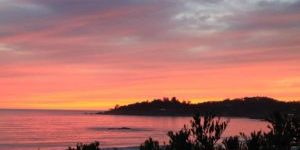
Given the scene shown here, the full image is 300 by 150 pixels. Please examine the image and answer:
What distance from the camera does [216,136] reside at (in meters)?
16.5

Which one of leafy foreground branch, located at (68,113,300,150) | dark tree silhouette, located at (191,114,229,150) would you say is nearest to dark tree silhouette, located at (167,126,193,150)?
leafy foreground branch, located at (68,113,300,150)

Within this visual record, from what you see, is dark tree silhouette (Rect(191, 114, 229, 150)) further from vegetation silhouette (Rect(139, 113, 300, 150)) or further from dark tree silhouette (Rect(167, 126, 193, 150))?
dark tree silhouette (Rect(167, 126, 193, 150))

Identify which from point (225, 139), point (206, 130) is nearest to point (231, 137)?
point (225, 139)

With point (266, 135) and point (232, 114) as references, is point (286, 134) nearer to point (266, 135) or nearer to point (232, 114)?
point (266, 135)

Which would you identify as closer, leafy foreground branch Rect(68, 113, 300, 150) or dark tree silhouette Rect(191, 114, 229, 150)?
leafy foreground branch Rect(68, 113, 300, 150)

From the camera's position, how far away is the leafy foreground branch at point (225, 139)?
15688 millimetres

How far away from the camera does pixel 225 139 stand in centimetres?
1642

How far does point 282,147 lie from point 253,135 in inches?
37.3

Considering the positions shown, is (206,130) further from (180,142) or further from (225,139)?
(180,142)

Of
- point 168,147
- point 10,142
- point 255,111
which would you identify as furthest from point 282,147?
point 255,111

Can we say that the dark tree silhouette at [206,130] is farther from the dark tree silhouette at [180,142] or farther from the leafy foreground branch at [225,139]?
the dark tree silhouette at [180,142]

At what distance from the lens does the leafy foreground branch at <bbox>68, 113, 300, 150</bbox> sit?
1569cm

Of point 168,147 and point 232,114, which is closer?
point 168,147

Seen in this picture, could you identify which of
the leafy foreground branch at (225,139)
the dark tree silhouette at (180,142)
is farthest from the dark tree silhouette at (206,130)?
the dark tree silhouette at (180,142)
